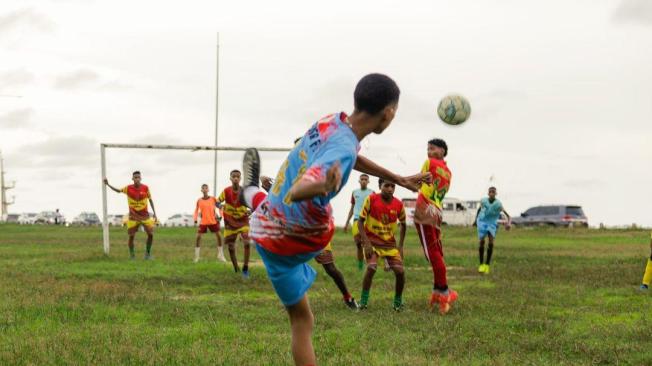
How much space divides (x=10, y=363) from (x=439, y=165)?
6.17m

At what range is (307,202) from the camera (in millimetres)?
4508

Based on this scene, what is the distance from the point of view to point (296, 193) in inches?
159

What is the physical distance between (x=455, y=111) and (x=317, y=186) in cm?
868

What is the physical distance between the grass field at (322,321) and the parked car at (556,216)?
42273 millimetres

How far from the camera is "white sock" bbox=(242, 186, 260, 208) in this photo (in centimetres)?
545

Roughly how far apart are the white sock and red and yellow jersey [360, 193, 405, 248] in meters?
5.69

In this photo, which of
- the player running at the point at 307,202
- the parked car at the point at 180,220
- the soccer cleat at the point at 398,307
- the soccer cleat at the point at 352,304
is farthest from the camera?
the parked car at the point at 180,220

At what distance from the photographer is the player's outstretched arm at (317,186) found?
4.00m

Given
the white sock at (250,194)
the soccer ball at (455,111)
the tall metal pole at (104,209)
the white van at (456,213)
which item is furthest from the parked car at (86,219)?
the white sock at (250,194)

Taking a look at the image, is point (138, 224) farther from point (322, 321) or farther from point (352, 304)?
point (322, 321)

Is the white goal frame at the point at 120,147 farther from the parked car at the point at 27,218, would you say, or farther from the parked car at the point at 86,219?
the parked car at the point at 27,218

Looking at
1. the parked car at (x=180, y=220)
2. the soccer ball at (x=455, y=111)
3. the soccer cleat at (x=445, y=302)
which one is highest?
the soccer ball at (x=455, y=111)

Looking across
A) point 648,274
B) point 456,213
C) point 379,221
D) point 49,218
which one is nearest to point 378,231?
point 379,221

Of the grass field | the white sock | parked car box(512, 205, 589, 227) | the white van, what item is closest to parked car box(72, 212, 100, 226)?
the white van
